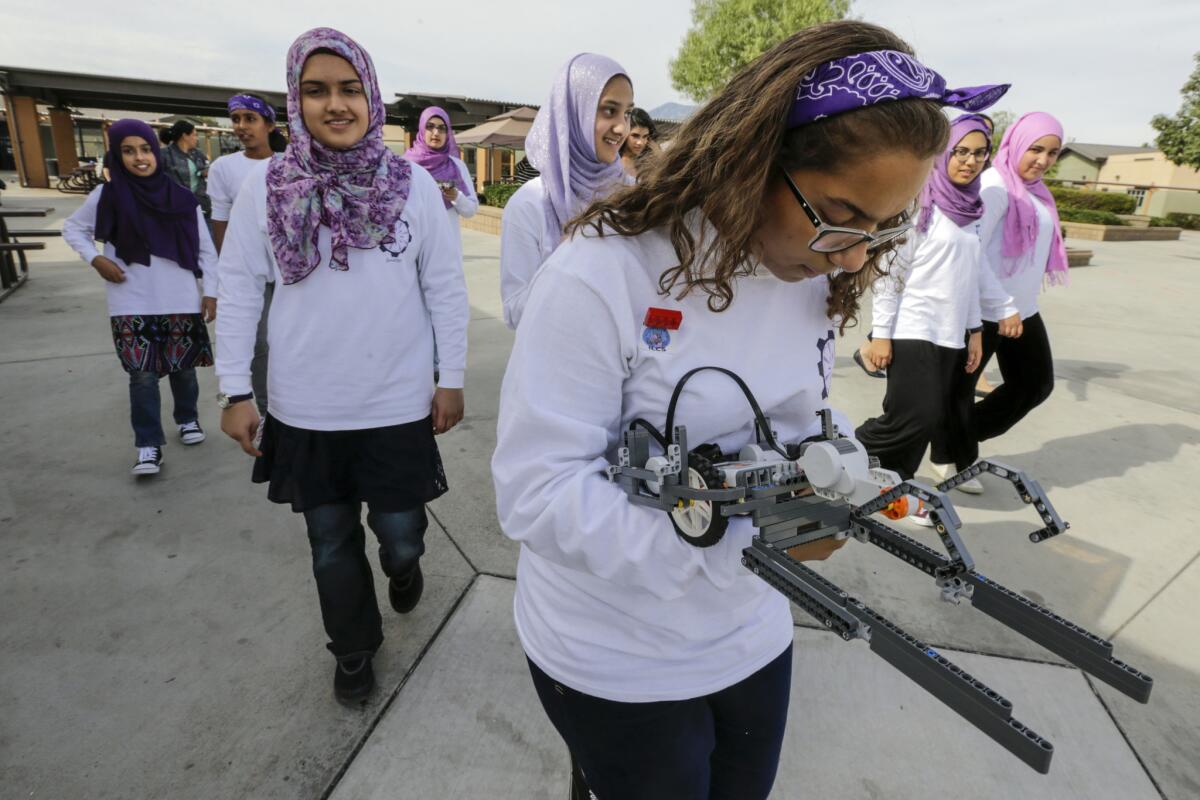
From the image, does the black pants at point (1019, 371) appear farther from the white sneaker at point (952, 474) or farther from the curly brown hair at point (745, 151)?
the curly brown hair at point (745, 151)

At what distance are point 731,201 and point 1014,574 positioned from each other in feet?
9.31

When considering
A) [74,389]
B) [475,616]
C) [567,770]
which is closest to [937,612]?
[567,770]

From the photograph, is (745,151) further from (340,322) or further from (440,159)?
(440,159)

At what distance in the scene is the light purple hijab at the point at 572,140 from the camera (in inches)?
107

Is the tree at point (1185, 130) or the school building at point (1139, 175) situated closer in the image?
the tree at point (1185, 130)

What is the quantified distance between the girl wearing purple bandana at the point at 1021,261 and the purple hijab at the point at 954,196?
0.44m

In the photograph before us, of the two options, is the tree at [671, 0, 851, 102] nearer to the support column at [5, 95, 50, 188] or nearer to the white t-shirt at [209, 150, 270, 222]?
the support column at [5, 95, 50, 188]

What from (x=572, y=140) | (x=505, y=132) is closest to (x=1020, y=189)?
(x=572, y=140)

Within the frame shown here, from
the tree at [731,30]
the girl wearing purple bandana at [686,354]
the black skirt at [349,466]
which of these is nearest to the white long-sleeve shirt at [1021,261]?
the girl wearing purple bandana at [686,354]

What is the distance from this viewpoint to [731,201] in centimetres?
101

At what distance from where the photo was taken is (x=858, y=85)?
94 cm

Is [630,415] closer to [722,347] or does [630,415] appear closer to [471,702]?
[722,347]

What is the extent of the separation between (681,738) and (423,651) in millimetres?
1496

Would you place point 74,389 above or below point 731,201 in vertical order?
below
